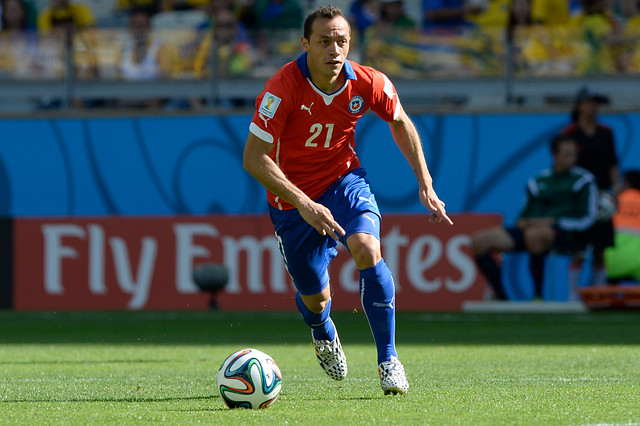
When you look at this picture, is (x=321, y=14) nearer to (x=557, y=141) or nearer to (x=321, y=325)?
(x=321, y=325)

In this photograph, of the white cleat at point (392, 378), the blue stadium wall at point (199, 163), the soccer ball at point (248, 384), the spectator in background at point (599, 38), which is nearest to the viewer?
the soccer ball at point (248, 384)

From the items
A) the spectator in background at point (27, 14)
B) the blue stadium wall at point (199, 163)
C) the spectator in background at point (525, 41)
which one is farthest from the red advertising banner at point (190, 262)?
the spectator in background at point (27, 14)

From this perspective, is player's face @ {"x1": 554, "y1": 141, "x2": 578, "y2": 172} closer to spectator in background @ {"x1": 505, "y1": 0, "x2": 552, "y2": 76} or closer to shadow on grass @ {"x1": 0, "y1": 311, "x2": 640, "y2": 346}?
spectator in background @ {"x1": 505, "y1": 0, "x2": 552, "y2": 76}

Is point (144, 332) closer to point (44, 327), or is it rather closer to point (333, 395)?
point (44, 327)

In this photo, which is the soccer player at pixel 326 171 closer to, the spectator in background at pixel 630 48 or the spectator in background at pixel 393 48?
the spectator in background at pixel 393 48

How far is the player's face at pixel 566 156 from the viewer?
14.6 metres

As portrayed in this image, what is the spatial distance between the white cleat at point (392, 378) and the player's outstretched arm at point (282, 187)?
78 centimetres

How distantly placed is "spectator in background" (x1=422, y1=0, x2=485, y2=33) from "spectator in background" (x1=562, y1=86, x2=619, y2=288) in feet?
6.63

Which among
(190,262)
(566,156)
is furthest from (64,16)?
(566,156)

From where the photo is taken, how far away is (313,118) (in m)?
6.21

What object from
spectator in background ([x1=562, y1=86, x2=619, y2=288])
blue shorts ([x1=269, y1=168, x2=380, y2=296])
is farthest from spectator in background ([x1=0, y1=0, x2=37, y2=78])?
blue shorts ([x1=269, y1=168, x2=380, y2=296])

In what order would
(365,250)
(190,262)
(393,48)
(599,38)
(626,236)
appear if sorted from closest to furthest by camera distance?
(365,250)
(626,236)
(599,38)
(393,48)
(190,262)

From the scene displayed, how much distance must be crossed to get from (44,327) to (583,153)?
745cm

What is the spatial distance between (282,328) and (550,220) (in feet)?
14.7
